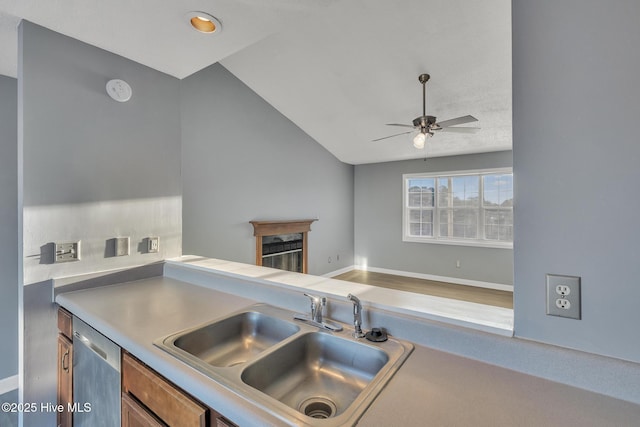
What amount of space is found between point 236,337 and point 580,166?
1411 mm

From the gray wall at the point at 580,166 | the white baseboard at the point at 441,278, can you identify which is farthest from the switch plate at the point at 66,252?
the white baseboard at the point at 441,278

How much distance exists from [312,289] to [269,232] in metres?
2.91

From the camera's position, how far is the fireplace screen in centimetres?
419

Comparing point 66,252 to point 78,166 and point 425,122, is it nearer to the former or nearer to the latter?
point 78,166

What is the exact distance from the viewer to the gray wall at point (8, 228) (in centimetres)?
210

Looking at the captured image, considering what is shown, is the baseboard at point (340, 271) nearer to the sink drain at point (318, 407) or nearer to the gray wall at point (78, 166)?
the gray wall at point (78, 166)

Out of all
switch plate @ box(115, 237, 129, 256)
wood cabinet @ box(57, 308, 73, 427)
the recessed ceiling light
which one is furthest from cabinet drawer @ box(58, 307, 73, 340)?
the recessed ceiling light

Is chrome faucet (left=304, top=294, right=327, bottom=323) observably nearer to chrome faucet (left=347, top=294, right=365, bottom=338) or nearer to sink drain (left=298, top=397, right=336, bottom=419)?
chrome faucet (left=347, top=294, right=365, bottom=338)

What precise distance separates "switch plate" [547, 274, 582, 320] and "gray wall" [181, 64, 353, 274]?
A: 3097 mm

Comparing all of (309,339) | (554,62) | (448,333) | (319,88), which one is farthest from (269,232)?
(554,62)

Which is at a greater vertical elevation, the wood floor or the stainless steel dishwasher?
the stainless steel dishwasher

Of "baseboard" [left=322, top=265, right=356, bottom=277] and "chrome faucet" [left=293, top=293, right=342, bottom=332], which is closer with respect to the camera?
"chrome faucet" [left=293, top=293, right=342, bottom=332]

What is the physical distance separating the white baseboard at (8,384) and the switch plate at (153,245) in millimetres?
1559

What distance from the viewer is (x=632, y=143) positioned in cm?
70
